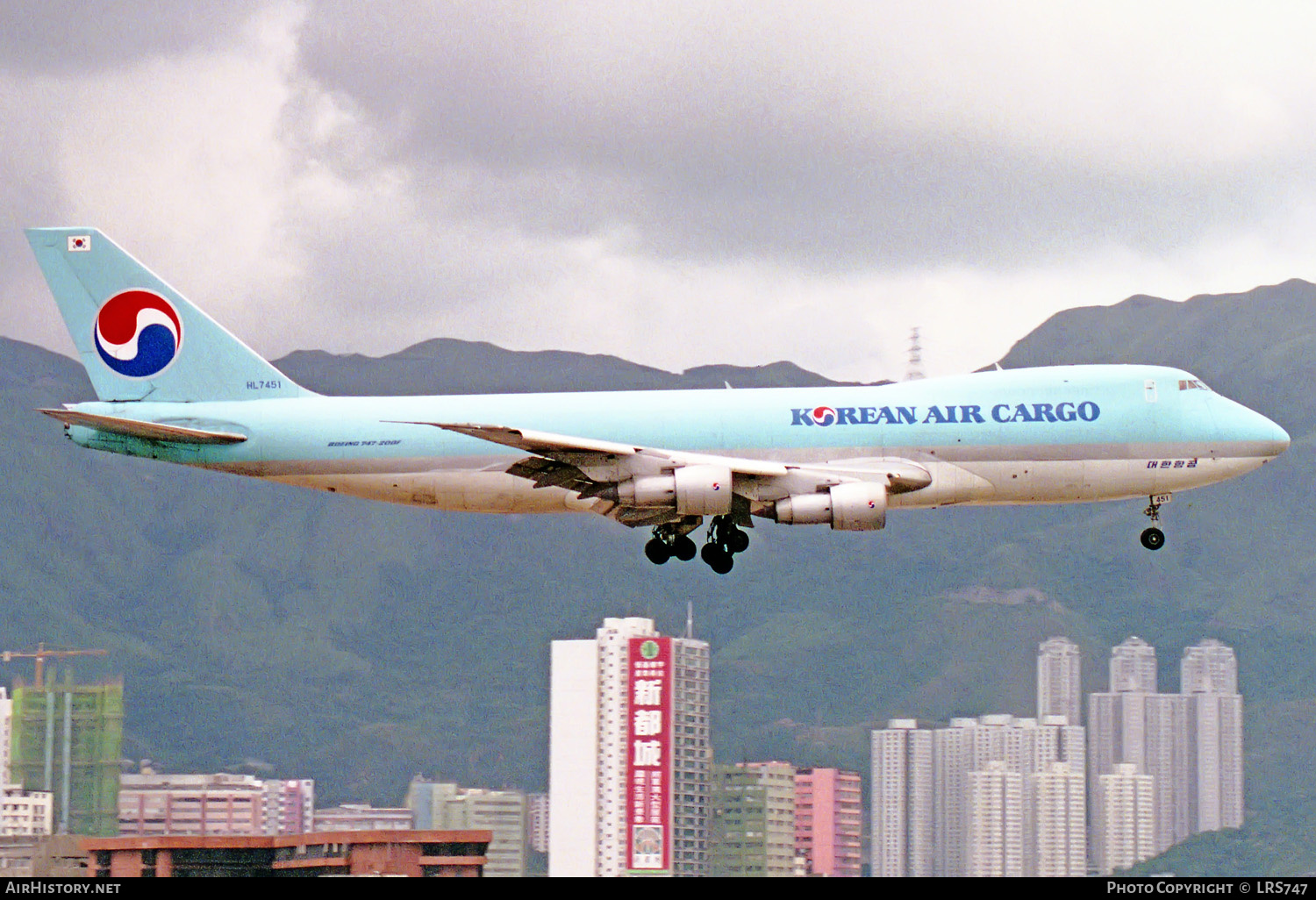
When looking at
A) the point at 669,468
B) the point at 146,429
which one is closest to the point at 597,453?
the point at 669,468

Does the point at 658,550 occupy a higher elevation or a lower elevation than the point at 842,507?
lower

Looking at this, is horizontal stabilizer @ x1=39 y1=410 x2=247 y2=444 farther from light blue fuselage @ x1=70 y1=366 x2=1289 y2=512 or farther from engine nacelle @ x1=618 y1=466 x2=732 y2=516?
engine nacelle @ x1=618 y1=466 x2=732 y2=516

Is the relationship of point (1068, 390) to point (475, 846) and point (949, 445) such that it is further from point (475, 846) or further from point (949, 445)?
point (475, 846)

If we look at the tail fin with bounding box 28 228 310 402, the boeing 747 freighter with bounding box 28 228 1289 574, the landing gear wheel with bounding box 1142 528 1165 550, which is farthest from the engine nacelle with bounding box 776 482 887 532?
the tail fin with bounding box 28 228 310 402

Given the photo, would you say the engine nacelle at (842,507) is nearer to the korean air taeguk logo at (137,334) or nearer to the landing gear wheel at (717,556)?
the landing gear wheel at (717,556)

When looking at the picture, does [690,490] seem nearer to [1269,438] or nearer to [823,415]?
[823,415]

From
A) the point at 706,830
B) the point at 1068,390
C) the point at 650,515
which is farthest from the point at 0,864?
the point at 1068,390

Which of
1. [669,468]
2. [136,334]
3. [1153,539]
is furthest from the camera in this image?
[136,334]
